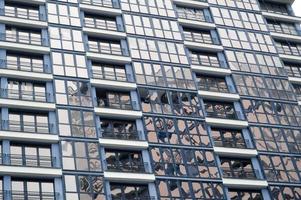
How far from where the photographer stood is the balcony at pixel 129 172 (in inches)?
1503

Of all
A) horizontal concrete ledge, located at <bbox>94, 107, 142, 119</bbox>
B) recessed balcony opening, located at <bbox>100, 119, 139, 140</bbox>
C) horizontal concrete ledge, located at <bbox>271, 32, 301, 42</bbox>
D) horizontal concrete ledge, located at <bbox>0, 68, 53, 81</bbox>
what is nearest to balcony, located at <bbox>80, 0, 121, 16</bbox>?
horizontal concrete ledge, located at <bbox>0, 68, 53, 81</bbox>

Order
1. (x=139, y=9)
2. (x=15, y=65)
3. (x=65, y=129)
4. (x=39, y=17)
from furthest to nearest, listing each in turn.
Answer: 1. (x=139, y=9)
2. (x=39, y=17)
3. (x=15, y=65)
4. (x=65, y=129)

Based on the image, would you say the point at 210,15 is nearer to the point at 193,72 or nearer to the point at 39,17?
the point at 193,72

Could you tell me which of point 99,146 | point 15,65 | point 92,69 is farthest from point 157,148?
point 15,65

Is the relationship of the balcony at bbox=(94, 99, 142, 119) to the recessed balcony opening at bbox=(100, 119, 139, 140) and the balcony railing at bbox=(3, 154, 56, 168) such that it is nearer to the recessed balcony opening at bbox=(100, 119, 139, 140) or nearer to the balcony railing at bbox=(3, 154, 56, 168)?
the recessed balcony opening at bbox=(100, 119, 139, 140)

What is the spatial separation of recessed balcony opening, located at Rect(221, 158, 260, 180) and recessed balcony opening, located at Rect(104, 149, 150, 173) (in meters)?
6.20

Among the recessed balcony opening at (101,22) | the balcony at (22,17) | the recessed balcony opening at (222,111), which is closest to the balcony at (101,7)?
the recessed balcony opening at (101,22)

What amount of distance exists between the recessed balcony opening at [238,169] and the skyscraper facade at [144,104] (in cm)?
9

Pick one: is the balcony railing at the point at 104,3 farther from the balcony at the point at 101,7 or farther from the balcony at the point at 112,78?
the balcony at the point at 112,78

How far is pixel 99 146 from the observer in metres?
39.3

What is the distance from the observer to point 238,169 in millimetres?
42906

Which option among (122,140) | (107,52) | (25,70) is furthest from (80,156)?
(107,52)

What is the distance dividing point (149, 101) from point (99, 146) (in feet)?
19.6

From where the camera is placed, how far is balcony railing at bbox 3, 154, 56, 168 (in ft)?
121
